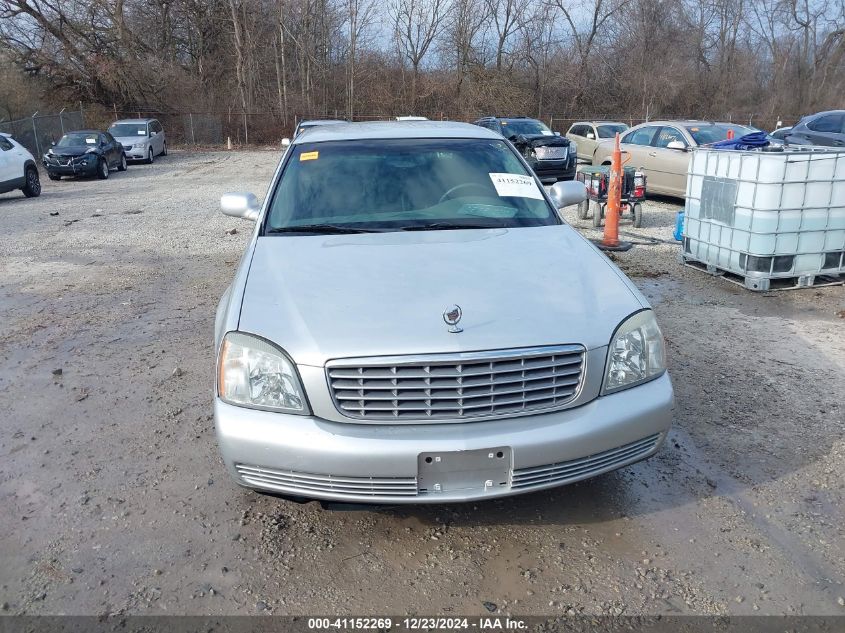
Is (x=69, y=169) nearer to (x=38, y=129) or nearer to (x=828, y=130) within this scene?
(x=38, y=129)

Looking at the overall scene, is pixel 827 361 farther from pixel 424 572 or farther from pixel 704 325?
pixel 424 572

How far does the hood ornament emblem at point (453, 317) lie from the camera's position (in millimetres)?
2740

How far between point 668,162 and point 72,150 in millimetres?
16559

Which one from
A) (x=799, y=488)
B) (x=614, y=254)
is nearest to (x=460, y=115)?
(x=614, y=254)

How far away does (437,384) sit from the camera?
268cm

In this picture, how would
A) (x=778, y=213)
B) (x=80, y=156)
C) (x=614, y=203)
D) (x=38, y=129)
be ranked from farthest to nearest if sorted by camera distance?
(x=38, y=129)
(x=80, y=156)
(x=614, y=203)
(x=778, y=213)

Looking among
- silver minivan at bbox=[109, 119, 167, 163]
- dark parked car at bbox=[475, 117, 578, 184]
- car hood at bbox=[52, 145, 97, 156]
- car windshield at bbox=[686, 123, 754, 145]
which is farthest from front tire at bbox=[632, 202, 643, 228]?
silver minivan at bbox=[109, 119, 167, 163]

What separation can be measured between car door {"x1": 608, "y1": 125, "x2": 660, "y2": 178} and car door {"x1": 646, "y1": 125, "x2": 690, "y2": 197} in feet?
0.26

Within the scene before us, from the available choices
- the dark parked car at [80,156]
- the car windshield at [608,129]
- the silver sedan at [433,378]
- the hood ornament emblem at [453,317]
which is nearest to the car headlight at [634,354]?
the silver sedan at [433,378]

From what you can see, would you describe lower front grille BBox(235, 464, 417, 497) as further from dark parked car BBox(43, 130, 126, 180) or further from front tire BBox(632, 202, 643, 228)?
dark parked car BBox(43, 130, 126, 180)

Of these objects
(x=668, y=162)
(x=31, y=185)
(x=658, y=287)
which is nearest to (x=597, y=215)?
(x=668, y=162)

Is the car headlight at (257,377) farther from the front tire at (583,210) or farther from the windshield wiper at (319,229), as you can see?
the front tire at (583,210)

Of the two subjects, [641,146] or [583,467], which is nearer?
[583,467]

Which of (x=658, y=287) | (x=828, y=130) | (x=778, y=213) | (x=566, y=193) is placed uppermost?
(x=828, y=130)
